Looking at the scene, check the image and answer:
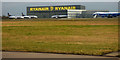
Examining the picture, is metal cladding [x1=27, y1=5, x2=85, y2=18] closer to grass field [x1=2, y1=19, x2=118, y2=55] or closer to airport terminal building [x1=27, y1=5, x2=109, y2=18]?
airport terminal building [x1=27, y1=5, x2=109, y2=18]

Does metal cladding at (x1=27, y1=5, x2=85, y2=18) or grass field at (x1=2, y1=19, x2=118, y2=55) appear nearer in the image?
grass field at (x1=2, y1=19, x2=118, y2=55)

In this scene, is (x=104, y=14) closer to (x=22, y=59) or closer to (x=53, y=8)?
(x=53, y=8)

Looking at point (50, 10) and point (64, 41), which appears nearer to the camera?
point (64, 41)

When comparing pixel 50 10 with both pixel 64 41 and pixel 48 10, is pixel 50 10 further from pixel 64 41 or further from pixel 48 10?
pixel 64 41

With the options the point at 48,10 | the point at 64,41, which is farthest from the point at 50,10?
the point at 64,41

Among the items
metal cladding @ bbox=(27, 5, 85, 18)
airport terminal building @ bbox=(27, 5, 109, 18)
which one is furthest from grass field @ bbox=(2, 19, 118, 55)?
metal cladding @ bbox=(27, 5, 85, 18)

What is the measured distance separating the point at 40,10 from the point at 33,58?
11139 centimetres

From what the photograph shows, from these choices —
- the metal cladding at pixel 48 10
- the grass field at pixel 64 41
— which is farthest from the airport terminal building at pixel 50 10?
the grass field at pixel 64 41

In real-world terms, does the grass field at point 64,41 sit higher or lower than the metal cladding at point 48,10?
lower

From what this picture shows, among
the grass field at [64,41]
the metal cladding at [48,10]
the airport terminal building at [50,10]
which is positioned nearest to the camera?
the grass field at [64,41]

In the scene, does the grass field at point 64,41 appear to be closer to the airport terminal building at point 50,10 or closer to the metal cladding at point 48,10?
the airport terminal building at point 50,10

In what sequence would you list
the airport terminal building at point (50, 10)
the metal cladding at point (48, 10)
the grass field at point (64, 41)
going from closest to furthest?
the grass field at point (64, 41), the airport terminal building at point (50, 10), the metal cladding at point (48, 10)

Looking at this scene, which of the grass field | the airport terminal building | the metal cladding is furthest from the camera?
the metal cladding

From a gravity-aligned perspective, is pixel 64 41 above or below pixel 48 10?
below
